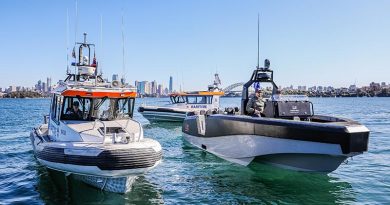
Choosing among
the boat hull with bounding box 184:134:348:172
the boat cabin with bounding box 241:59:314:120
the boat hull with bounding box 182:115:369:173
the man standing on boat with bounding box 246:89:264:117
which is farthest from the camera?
the man standing on boat with bounding box 246:89:264:117

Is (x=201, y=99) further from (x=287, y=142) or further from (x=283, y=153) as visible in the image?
(x=287, y=142)

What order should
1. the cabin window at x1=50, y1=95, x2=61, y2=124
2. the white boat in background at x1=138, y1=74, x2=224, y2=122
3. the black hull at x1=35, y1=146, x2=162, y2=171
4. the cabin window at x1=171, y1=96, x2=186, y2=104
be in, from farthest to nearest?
the cabin window at x1=171, y1=96, x2=186, y2=104
the white boat in background at x1=138, y1=74, x2=224, y2=122
the cabin window at x1=50, y1=95, x2=61, y2=124
the black hull at x1=35, y1=146, x2=162, y2=171

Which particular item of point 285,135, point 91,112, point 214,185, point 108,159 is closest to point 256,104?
point 285,135

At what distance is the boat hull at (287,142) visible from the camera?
10047mm

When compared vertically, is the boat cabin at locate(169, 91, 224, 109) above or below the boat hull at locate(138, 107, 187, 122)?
above

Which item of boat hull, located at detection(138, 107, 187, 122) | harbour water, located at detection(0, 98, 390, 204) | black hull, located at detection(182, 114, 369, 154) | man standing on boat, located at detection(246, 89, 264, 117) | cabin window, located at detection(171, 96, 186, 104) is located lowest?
harbour water, located at detection(0, 98, 390, 204)

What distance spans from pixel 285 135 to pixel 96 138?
5.06 meters

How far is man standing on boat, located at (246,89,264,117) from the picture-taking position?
43.0 ft

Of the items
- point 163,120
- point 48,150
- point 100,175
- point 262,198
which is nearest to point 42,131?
point 48,150

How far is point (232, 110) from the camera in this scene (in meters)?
15.2

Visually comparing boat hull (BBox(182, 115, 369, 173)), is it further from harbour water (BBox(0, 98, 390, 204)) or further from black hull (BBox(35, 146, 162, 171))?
black hull (BBox(35, 146, 162, 171))

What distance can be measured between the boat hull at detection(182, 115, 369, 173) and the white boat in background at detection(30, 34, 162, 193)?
11.2 ft

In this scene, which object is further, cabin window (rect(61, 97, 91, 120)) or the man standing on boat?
the man standing on boat

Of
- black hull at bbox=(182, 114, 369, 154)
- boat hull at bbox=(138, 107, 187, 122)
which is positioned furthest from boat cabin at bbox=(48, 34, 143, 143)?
boat hull at bbox=(138, 107, 187, 122)
